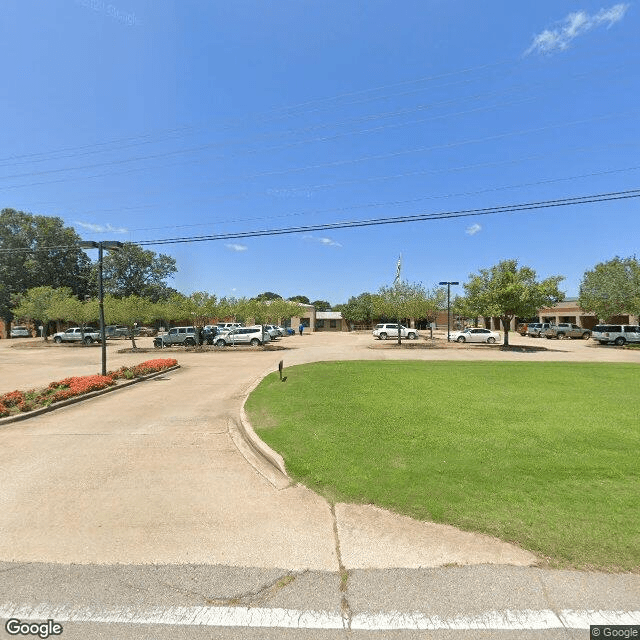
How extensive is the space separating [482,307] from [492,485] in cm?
2386

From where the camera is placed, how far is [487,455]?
503 centimetres

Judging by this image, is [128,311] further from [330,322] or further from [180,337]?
[330,322]

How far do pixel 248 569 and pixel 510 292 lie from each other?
26005 millimetres

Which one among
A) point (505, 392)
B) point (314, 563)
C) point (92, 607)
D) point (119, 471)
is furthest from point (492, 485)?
point (505, 392)

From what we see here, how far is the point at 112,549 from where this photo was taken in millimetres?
3324

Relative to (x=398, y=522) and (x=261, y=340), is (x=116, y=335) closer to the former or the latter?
(x=261, y=340)

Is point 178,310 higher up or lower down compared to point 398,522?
higher up

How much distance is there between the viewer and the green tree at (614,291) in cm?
2811

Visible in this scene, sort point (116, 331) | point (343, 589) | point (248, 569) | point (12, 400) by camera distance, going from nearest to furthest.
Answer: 1. point (343, 589)
2. point (248, 569)
3. point (12, 400)
4. point (116, 331)

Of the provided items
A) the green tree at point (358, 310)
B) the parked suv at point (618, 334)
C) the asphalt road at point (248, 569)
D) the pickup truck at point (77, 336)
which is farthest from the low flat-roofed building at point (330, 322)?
the asphalt road at point (248, 569)

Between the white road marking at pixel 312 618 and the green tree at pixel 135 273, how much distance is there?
63.2 m

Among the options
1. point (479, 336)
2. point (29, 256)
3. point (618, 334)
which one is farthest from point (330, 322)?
point (29, 256)

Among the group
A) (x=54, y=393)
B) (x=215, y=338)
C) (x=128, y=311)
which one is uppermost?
(x=128, y=311)

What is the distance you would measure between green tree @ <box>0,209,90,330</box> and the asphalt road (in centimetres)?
5369
